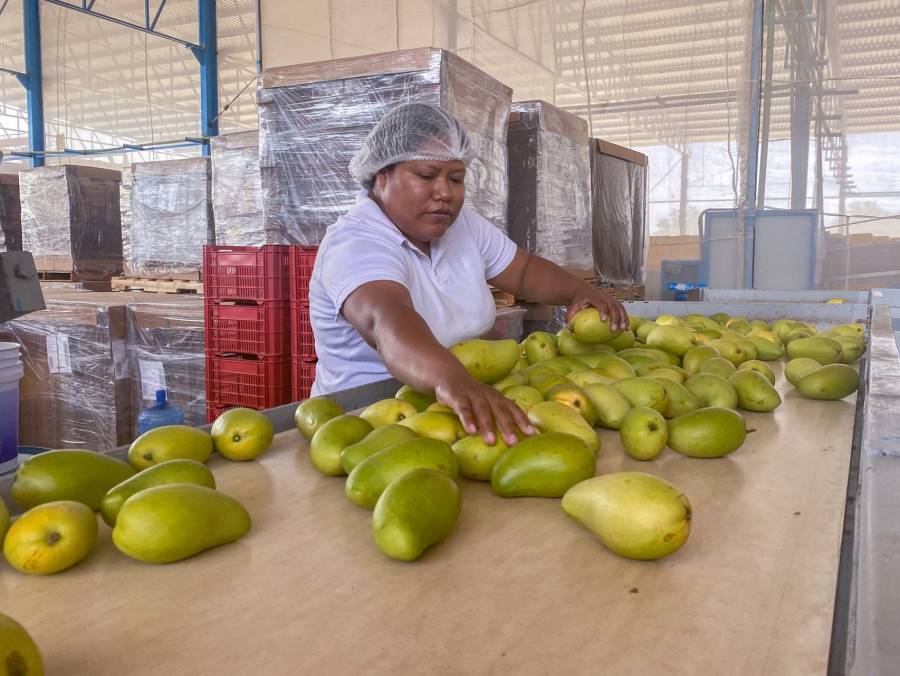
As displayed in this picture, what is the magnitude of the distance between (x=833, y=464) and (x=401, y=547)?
901 millimetres

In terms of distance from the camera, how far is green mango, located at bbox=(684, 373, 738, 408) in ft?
5.52

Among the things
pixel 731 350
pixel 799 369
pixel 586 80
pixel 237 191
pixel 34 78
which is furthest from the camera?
pixel 34 78

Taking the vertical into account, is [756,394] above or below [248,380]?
above

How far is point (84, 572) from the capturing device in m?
0.94

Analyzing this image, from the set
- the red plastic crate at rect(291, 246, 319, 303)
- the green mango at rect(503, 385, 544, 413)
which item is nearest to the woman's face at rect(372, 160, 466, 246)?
the green mango at rect(503, 385, 544, 413)

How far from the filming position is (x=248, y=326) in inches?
161

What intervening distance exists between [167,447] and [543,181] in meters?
3.66

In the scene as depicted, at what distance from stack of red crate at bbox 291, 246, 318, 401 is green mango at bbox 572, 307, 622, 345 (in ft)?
7.11

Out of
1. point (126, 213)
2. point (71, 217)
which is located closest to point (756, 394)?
point (126, 213)

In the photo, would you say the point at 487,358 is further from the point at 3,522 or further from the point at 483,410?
the point at 3,522

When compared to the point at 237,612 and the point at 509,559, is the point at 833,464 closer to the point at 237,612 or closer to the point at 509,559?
the point at 509,559

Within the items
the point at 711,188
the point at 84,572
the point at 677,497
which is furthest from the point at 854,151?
the point at 84,572

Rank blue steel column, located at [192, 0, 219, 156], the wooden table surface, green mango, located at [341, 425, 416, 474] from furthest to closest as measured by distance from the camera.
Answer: blue steel column, located at [192, 0, 219, 156]
green mango, located at [341, 425, 416, 474]
the wooden table surface

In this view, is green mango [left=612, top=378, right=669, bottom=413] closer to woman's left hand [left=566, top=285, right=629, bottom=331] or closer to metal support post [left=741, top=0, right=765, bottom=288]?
woman's left hand [left=566, top=285, right=629, bottom=331]
